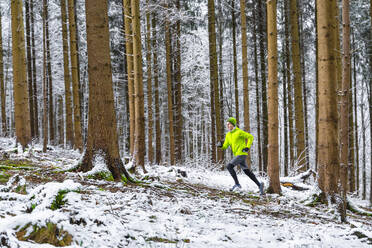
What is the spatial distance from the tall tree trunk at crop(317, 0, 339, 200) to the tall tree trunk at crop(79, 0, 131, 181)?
13.7 feet

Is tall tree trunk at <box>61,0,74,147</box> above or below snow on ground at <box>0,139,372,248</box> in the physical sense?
above

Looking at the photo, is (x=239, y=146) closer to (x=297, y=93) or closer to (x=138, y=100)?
(x=138, y=100)

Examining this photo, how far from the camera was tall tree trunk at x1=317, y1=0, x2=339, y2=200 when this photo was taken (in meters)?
6.73

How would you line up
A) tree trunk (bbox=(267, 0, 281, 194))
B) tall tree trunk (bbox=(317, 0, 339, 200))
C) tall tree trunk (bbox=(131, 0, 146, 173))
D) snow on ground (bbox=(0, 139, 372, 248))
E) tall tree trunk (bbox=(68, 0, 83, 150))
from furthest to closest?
1. tall tree trunk (bbox=(68, 0, 83, 150))
2. tall tree trunk (bbox=(131, 0, 146, 173))
3. tree trunk (bbox=(267, 0, 281, 194))
4. tall tree trunk (bbox=(317, 0, 339, 200))
5. snow on ground (bbox=(0, 139, 372, 248))

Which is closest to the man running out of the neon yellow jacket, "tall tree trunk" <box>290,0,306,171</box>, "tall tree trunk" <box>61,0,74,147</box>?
the neon yellow jacket

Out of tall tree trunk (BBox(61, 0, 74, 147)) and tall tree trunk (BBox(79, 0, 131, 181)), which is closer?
tall tree trunk (BBox(79, 0, 131, 181))

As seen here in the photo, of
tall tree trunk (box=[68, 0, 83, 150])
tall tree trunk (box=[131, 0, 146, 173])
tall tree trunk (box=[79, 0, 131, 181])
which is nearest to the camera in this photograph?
tall tree trunk (box=[79, 0, 131, 181])

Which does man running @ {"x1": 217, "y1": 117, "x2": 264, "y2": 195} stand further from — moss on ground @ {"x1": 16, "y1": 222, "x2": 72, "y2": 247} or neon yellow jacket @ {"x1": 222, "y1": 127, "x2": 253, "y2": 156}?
moss on ground @ {"x1": 16, "y1": 222, "x2": 72, "y2": 247}

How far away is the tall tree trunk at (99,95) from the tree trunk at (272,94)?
14.9ft

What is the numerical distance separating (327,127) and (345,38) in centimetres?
183

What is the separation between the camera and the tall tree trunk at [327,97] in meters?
6.73

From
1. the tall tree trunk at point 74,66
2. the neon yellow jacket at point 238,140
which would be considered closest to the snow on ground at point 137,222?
the neon yellow jacket at point 238,140

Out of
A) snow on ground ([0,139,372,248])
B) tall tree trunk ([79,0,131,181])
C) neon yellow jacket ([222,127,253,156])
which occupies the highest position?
tall tree trunk ([79,0,131,181])

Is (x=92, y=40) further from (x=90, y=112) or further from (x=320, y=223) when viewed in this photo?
(x=320, y=223)
